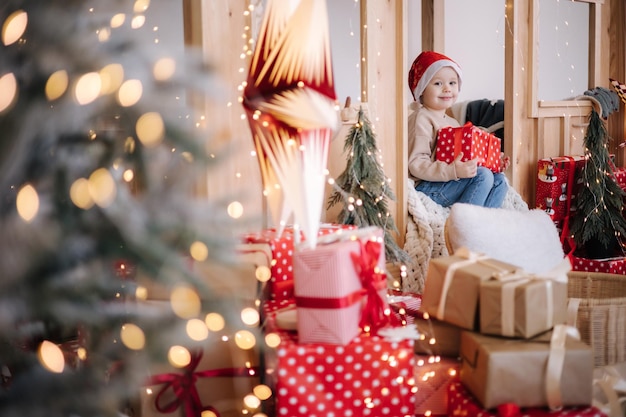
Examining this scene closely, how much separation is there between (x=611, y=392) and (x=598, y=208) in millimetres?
1775

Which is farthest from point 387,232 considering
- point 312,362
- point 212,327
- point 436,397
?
point 212,327

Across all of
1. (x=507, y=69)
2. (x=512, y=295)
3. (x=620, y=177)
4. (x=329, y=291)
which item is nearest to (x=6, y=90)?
(x=329, y=291)

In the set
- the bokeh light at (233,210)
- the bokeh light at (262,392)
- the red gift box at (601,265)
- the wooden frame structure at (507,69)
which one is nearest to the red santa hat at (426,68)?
the wooden frame structure at (507,69)

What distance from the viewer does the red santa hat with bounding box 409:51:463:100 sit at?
111 inches

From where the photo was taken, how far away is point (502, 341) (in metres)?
1.48

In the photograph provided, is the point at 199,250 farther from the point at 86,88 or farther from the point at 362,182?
the point at 362,182

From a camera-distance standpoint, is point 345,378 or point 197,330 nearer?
point 197,330

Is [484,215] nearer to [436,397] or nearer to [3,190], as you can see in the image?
[436,397]

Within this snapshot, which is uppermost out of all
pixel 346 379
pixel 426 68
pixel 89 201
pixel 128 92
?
pixel 426 68

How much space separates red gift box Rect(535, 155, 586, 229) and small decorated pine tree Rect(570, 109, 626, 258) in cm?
6

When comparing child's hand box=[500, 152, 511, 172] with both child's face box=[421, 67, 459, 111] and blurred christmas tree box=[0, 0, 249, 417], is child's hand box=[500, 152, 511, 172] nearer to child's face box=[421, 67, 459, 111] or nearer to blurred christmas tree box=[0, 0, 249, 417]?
child's face box=[421, 67, 459, 111]

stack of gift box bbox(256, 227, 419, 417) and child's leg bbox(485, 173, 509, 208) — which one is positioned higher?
child's leg bbox(485, 173, 509, 208)

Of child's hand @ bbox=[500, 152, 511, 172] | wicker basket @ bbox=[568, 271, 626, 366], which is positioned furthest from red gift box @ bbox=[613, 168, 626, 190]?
wicker basket @ bbox=[568, 271, 626, 366]

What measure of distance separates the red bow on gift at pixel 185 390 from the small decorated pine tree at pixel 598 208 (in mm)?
2275
